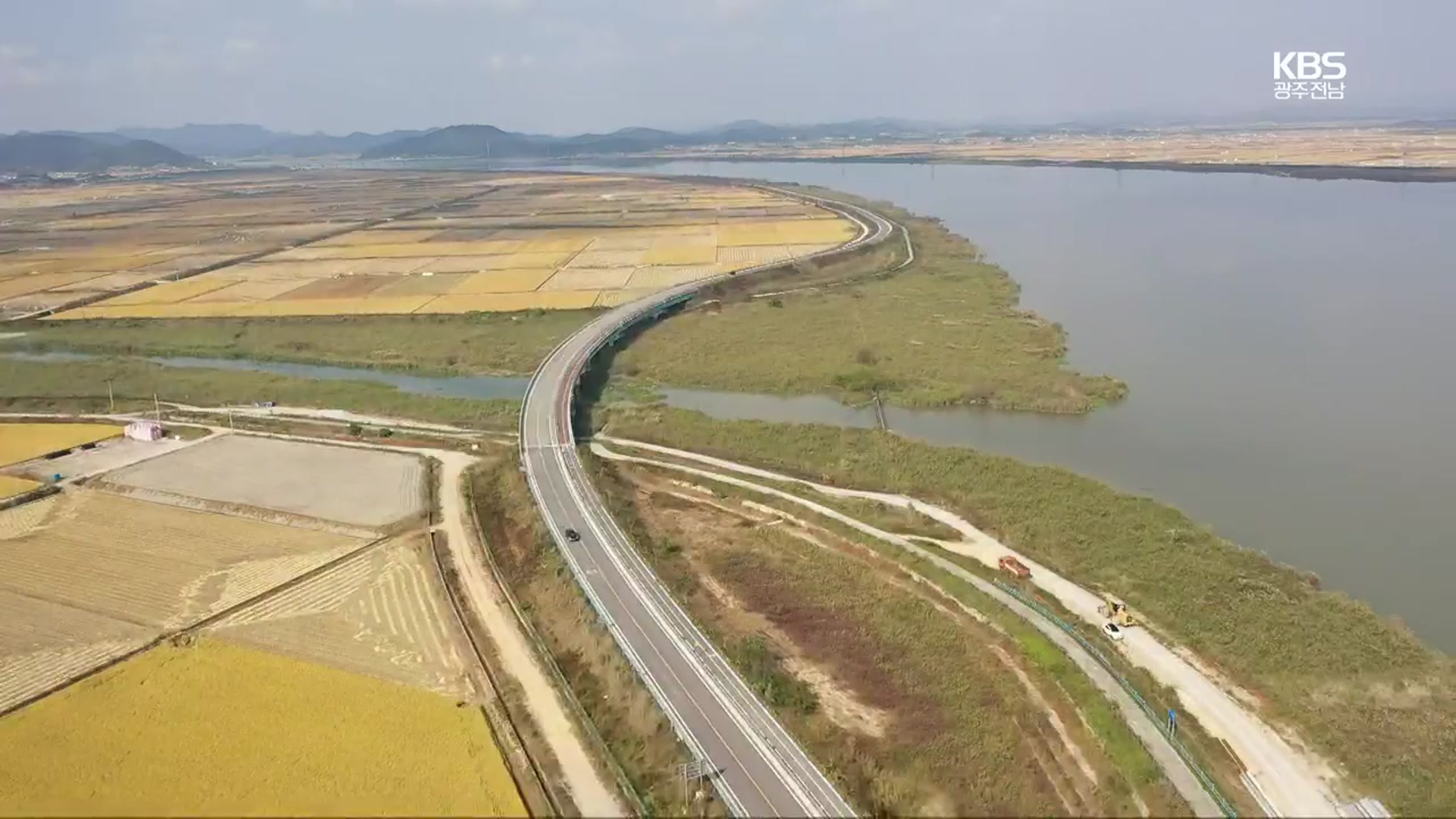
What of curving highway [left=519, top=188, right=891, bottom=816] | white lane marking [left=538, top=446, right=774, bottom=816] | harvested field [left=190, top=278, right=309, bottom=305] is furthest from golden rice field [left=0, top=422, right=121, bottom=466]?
harvested field [left=190, top=278, right=309, bottom=305]

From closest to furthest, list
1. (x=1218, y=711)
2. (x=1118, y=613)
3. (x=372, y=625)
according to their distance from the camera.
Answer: (x=1218, y=711) → (x=1118, y=613) → (x=372, y=625)

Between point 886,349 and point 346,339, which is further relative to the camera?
point 346,339

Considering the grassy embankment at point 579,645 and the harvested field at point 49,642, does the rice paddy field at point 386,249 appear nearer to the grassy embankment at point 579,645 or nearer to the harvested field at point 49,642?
the grassy embankment at point 579,645

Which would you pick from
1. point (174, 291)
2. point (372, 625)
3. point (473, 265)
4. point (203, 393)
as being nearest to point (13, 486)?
point (203, 393)

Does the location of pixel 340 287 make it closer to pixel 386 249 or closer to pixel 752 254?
pixel 386 249

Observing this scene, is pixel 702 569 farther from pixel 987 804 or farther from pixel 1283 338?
pixel 1283 338

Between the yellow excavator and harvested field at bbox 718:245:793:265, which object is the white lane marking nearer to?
the yellow excavator

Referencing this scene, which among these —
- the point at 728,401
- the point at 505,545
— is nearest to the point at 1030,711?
the point at 505,545
